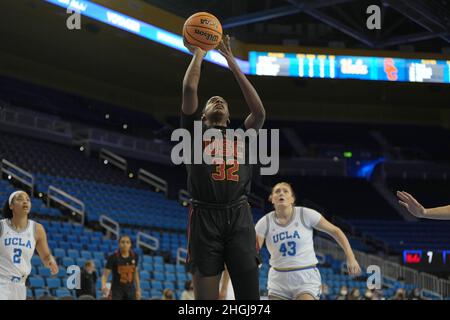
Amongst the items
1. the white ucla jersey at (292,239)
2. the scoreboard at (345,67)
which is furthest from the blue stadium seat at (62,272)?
the scoreboard at (345,67)

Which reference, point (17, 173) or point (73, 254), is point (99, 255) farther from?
point (17, 173)

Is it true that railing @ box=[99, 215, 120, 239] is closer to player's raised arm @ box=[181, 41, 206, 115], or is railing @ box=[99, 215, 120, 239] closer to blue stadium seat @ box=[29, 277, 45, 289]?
blue stadium seat @ box=[29, 277, 45, 289]

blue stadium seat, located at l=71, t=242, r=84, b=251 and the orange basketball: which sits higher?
the orange basketball

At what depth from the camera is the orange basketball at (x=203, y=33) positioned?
488 centimetres

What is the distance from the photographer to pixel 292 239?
668 cm

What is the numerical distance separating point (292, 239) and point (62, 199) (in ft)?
45.2

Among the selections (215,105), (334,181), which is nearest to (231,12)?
(334,181)

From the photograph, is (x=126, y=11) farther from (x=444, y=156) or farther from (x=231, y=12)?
(x=444, y=156)

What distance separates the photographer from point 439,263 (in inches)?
1053

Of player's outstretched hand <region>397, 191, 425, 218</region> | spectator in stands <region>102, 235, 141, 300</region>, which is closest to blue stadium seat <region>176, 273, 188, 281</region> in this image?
spectator in stands <region>102, 235, 141, 300</region>

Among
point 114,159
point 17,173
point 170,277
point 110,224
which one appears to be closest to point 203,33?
point 170,277

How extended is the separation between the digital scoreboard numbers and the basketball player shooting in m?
23.5

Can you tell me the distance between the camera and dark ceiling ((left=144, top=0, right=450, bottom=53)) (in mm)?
21469

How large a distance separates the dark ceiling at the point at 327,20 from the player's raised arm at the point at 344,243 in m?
14.8
